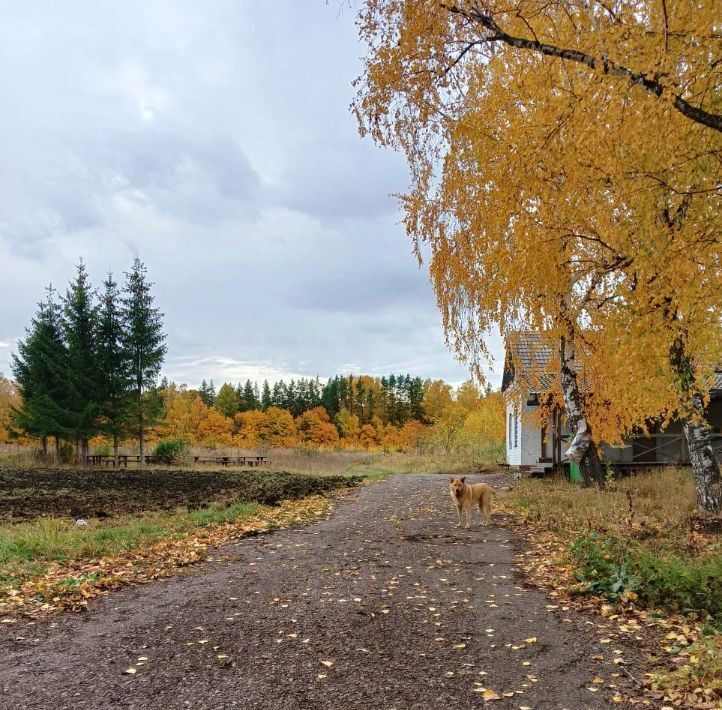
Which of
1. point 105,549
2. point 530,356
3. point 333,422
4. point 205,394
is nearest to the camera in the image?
point 105,549

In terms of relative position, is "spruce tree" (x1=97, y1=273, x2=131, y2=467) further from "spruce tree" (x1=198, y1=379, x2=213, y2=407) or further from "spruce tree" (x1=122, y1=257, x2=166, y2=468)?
"spruce tree" (x1=198, y1=379, x2=213, y2=407)

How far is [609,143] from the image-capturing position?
17.6ft

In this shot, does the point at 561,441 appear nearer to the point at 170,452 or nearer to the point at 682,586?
the point at 682,586

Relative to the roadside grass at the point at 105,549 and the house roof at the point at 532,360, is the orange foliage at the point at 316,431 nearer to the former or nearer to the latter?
the house roof at the point at 532,360

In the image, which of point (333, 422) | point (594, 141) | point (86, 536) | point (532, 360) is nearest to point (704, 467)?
point (532, 360)

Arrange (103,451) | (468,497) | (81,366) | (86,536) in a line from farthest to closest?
(103,451) → (81,366) → (468,497) → (86,536)

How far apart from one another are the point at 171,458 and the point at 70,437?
580 cm

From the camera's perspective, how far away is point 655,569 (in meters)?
5.64

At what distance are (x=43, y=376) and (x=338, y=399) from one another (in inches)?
2284

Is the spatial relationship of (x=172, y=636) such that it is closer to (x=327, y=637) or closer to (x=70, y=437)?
(x=327, y=637)

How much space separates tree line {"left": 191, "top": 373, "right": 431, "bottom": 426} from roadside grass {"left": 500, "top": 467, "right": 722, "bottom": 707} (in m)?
67.9

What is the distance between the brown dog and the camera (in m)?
10.4

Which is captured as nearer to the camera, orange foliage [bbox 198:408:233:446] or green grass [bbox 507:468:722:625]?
green grass [bbox 507:468:722:625]

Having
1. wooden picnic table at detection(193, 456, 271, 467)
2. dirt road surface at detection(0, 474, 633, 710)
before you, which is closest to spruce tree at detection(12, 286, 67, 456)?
wooden picnic table at detection(193, 456, 271, 467)
